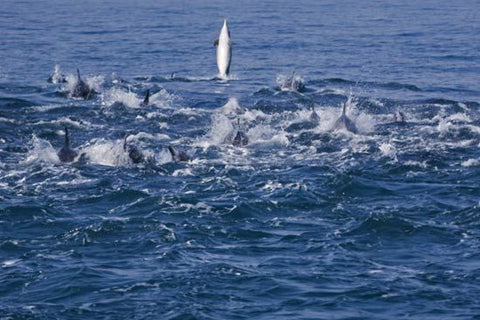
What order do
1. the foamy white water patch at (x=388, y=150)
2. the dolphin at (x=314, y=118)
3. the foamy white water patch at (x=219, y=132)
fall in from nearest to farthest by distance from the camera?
the foamy white water patch at (x=388, y=150) → the foamy white water patch at (x=219, y=132) → the dolphin at (x=314, y=118)

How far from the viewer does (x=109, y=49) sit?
74.2m

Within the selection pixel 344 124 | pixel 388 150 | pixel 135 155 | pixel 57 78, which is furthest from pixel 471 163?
pixel 57 78

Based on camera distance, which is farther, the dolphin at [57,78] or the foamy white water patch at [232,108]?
the dolphin at [57,78]

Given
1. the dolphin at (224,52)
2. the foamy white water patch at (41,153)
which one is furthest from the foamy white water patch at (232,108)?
the dolphin at (224,52)

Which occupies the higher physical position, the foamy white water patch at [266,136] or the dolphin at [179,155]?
the dolphin at [179,155]

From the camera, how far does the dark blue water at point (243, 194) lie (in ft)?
82.7

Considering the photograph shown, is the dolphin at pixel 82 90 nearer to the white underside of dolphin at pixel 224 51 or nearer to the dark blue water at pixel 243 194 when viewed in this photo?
the dark blue water at pixel 243 194

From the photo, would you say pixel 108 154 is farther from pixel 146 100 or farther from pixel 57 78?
pixel 57 78

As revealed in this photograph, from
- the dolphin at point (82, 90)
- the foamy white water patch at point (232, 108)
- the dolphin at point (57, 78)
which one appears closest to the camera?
the foamy white water patch at point (232, 108)

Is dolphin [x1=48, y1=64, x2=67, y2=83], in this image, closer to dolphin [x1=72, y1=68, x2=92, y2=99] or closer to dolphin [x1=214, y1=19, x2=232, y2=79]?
dolphin [x1=72, y1=68, x2=92, y2=99]

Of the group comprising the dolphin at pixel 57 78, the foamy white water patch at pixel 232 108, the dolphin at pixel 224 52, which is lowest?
the dolphin at pixel 57 78

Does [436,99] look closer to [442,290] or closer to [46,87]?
[46,87]

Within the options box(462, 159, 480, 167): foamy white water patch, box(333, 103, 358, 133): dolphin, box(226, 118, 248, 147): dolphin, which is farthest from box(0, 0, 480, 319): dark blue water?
box(333, 103, 358, 133): dolphin

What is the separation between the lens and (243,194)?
33281 mm
